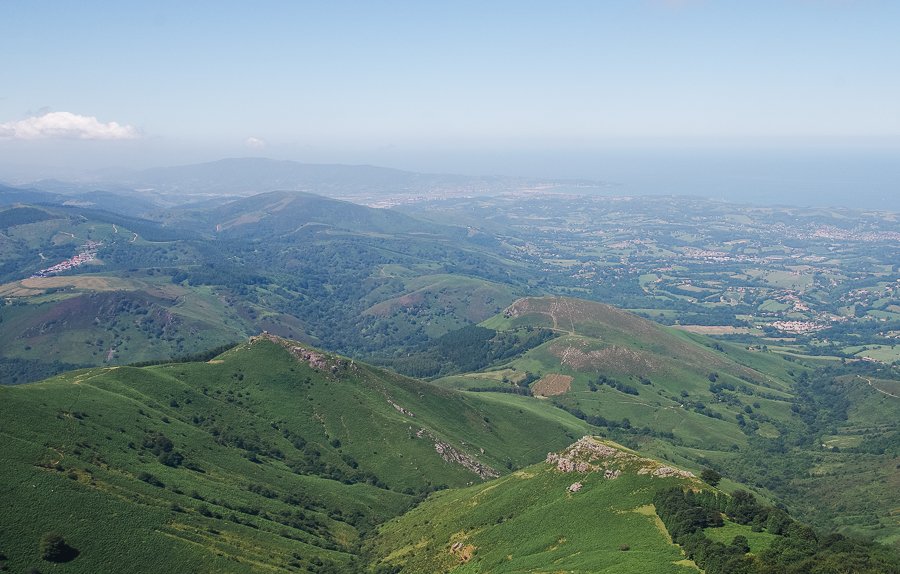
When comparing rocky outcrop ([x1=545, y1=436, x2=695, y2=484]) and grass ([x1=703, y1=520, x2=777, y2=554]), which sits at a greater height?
grass ([x1=703, y1=520, x2=777, y2=554])

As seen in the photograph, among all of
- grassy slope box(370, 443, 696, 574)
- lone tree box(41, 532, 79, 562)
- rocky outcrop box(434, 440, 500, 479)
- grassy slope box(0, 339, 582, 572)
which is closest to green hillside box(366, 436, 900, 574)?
grassy slope box(370, 443, 696, 574)

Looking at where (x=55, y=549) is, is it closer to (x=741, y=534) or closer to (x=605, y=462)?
(x=605, y=462)

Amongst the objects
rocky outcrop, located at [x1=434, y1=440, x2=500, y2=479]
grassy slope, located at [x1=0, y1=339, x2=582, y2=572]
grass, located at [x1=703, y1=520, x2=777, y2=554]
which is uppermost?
grass, located at [x1=703, y1=520, x2=777, y2=554]

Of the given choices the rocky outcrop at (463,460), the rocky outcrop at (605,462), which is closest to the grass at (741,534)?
the rocky outcrop at (605,462)

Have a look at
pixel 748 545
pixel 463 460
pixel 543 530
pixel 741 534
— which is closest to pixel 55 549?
pixel 543 530

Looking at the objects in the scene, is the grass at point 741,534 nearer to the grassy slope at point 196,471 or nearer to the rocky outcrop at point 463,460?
the grassy slope at point 196,471

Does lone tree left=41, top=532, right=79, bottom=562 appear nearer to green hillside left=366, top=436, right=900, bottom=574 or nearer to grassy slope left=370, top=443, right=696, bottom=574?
green hillside left=366, top=436, right=900, bottom=574
